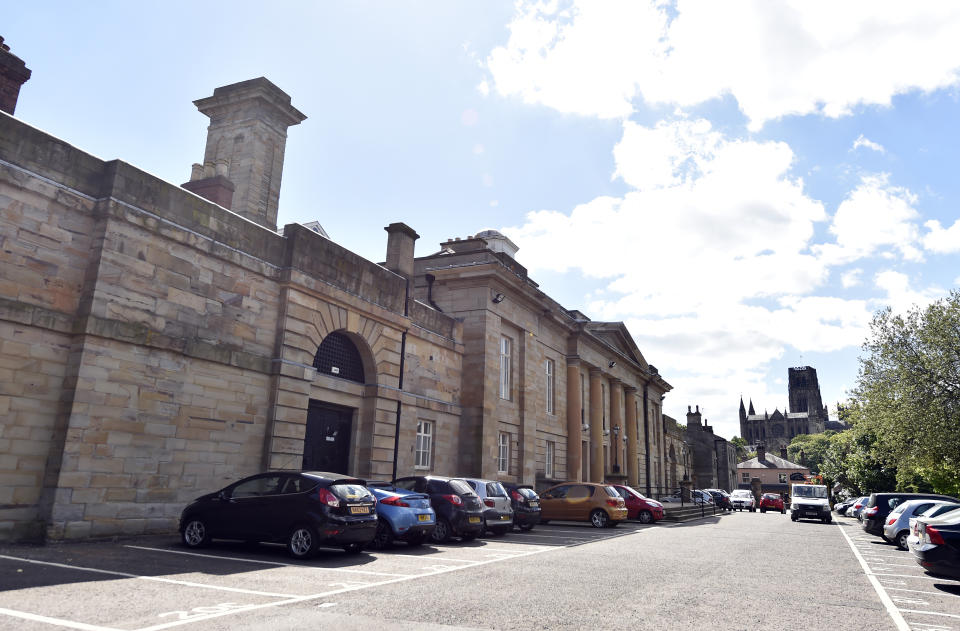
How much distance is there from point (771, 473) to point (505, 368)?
91.7m

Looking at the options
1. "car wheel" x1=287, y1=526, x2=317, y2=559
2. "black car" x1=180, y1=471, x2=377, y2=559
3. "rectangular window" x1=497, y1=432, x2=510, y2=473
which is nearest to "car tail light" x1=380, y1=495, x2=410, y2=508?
"black car" x1=180, y1=471, x2=377, y2=559

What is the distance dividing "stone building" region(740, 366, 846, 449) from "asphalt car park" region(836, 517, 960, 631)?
14531cm

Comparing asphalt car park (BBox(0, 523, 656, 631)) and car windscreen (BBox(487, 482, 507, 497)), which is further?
car windscreen (BBox(487, 482, 507, 497))

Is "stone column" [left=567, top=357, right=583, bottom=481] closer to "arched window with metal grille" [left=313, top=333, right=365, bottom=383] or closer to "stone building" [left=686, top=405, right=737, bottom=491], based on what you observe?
"arched window with metal grille" [left=313, top=333, right=365, bottom=383]

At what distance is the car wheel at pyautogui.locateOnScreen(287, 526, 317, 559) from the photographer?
31.4ft

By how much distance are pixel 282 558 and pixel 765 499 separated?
42.4 metres

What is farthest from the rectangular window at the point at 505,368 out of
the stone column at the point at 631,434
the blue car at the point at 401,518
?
the stone column at the point at 631,434

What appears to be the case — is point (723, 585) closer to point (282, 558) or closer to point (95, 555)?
point (282, 558)

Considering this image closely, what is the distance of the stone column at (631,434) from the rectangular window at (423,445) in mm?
22389

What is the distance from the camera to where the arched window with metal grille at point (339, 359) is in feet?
53.8

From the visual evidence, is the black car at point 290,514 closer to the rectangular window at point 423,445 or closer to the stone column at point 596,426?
the rectangular window at point 423,445

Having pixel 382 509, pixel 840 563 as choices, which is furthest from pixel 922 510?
pixel 382 509

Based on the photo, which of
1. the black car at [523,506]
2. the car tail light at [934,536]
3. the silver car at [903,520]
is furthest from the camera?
the black car at [523,506]

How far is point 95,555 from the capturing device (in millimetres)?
8953
